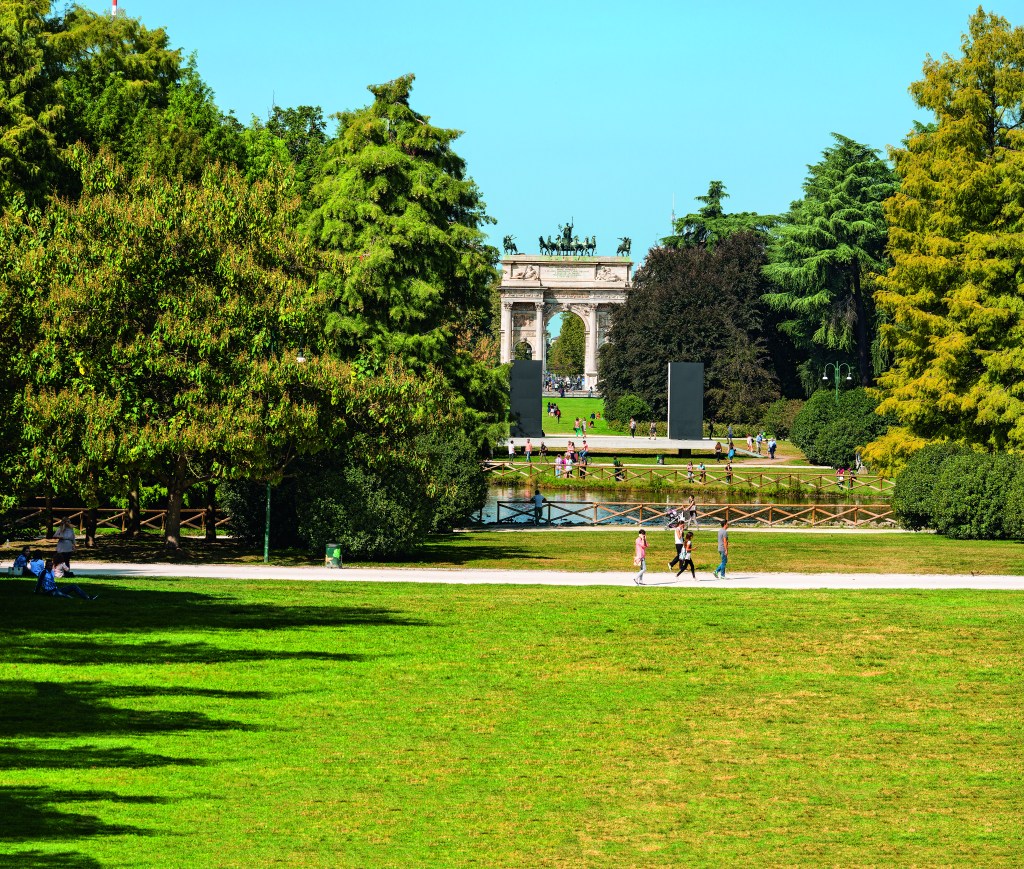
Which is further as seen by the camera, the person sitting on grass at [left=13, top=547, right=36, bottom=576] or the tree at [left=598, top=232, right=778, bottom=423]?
the tree at [left=598, top=232, right=778, bottom=423]

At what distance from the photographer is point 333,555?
112ft

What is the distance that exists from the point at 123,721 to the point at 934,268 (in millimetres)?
36923

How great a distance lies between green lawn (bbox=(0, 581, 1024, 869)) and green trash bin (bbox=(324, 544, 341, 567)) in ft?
23.4

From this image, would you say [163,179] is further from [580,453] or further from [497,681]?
[580,453]

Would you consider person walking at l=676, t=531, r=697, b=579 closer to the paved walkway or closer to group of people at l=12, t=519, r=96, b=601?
the paved walkway

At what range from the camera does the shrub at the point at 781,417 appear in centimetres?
9050

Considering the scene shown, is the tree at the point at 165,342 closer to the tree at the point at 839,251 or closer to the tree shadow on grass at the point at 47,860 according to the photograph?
the tree shadow on grass at the point at 47,860

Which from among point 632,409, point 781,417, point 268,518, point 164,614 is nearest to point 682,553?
point 268,518

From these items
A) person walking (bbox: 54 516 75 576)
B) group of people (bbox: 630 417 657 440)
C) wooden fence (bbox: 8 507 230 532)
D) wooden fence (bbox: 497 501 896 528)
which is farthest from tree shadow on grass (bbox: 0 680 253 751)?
group of people (bbox: 630 417 657 440)

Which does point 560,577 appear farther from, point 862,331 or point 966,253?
point 862,331

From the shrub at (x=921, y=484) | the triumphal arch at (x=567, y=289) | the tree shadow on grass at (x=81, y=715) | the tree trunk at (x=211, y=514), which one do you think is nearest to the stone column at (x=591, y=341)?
the triumphal arch at (x=567, y=289)

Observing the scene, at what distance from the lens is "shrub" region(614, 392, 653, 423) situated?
99.2 m

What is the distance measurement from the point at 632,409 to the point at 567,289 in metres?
53.6

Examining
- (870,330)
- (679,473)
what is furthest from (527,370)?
(870,330)
